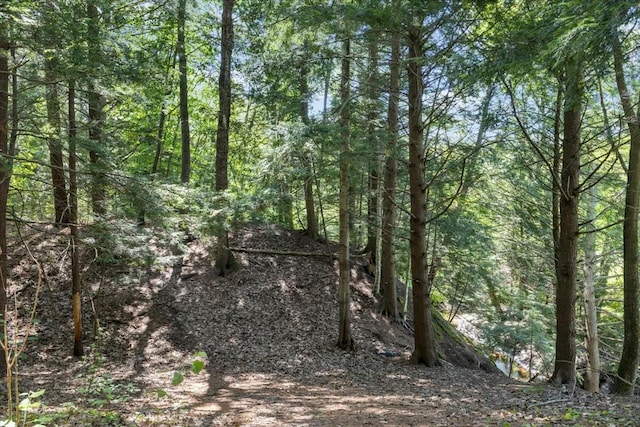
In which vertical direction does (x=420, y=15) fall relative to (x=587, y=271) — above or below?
above

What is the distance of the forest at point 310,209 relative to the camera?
5762mm

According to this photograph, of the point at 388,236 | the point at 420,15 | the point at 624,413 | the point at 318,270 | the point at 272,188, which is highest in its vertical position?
the point at 420,15

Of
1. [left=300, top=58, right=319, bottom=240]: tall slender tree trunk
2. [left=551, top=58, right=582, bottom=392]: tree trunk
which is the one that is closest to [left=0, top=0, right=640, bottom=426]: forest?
[left=551, top=58, right=582, bottom=392]: tree trunk

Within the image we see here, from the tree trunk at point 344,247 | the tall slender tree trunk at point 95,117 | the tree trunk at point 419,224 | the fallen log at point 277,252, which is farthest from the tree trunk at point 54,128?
the tree trunk at point 419,224

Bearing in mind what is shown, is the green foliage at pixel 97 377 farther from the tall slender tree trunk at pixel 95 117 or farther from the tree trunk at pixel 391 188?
the tree trunk at pixel 391 188

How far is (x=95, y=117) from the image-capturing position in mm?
10062

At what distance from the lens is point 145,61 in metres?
7.27

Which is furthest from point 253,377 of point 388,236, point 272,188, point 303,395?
point 388,236

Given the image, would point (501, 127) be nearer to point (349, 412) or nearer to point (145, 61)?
point (349, 412)

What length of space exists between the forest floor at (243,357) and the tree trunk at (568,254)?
1.85 feet

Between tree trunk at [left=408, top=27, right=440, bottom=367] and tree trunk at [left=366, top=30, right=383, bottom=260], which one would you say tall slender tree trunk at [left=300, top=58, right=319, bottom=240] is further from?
tree trunk at [left=408, top=27, right=440, bottom=367]

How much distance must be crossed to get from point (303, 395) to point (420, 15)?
19.9 ft

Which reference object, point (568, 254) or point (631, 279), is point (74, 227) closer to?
point (568, 254)

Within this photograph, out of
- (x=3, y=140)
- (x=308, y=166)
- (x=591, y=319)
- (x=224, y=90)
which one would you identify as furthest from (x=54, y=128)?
(x=591, y=319)
